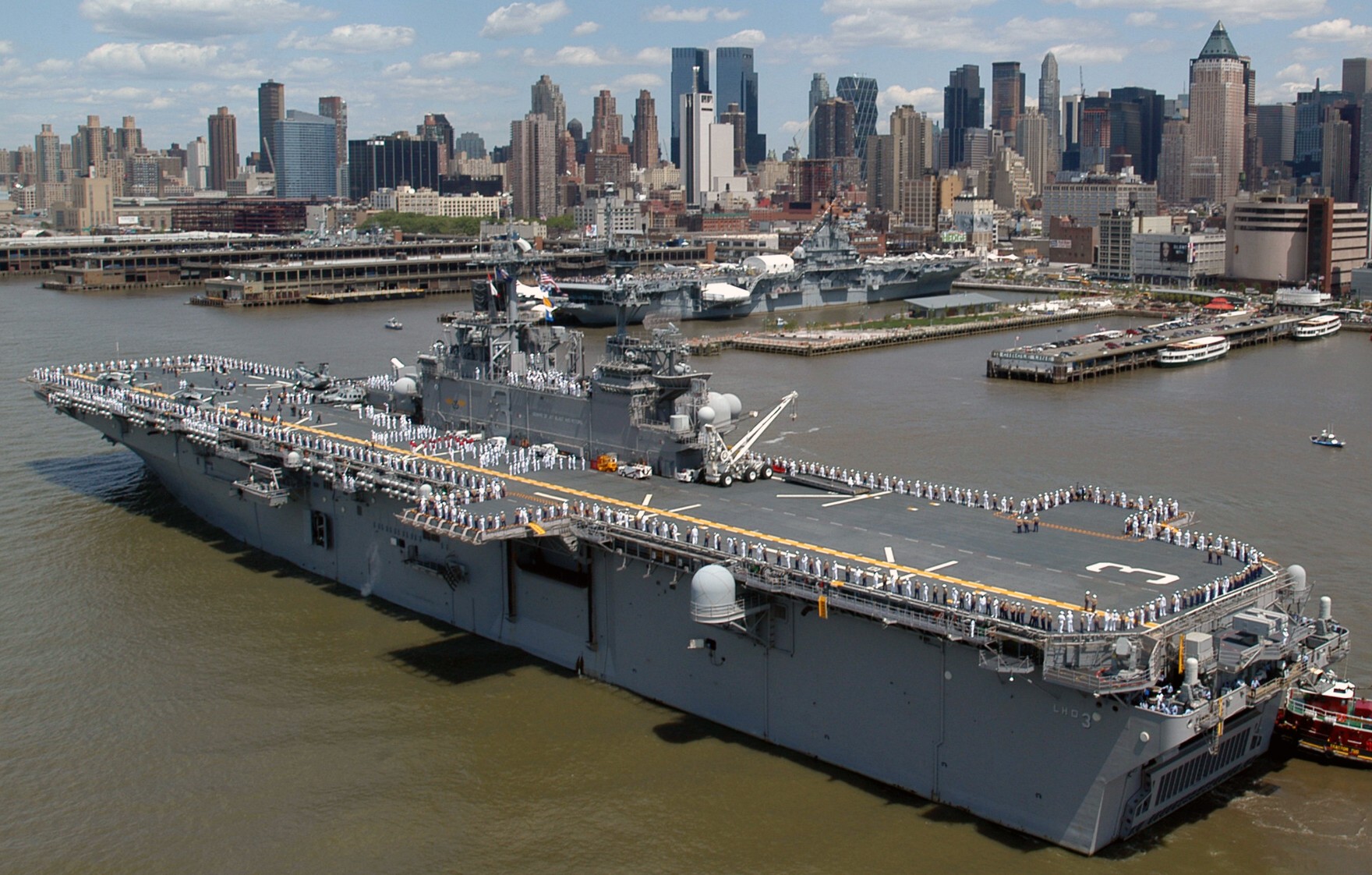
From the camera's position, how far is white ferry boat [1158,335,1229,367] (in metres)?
60.5

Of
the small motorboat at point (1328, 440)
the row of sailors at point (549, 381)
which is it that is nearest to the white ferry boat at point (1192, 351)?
the small motorboat at point (1328, 440)

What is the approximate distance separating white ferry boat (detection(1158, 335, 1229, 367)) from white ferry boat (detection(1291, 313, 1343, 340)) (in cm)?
970

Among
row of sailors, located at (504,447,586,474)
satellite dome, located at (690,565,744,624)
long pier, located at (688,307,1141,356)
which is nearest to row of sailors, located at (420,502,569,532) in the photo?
row of sailors, located at (504,447,586,474)

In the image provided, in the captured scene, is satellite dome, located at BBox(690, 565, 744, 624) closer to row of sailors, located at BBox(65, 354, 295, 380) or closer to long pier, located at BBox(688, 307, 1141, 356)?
row of sailors, located at BBox(65, 354, 295, 380)

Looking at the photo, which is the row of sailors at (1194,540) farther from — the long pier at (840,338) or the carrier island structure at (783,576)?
the long pier at (840,338)

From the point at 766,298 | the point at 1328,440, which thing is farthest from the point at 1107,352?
the point at 766,298

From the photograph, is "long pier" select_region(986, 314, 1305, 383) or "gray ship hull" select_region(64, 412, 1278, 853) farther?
"long pier" select_region(986, 314, 1305, 383)

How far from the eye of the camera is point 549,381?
2927 centimetres

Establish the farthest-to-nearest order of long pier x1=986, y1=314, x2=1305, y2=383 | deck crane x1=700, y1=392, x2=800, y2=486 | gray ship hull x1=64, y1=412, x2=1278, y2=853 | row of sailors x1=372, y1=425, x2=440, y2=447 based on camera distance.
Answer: long pier x1=986, y1=314, x2=1305, y2=383, row of sailors x1=372, y1=425, x2=440, y2=447, deck crane x1=700, y1=392, x2=800, y2=486, gray ship hull x1=64, y1=412, x2=1278, y2=853

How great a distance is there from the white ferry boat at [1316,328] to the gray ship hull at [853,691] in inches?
2326

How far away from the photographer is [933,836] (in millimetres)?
17625

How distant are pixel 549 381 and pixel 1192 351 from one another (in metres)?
42.1

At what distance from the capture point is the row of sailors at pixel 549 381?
92.4 feet

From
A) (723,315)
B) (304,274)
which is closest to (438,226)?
(304,274)
